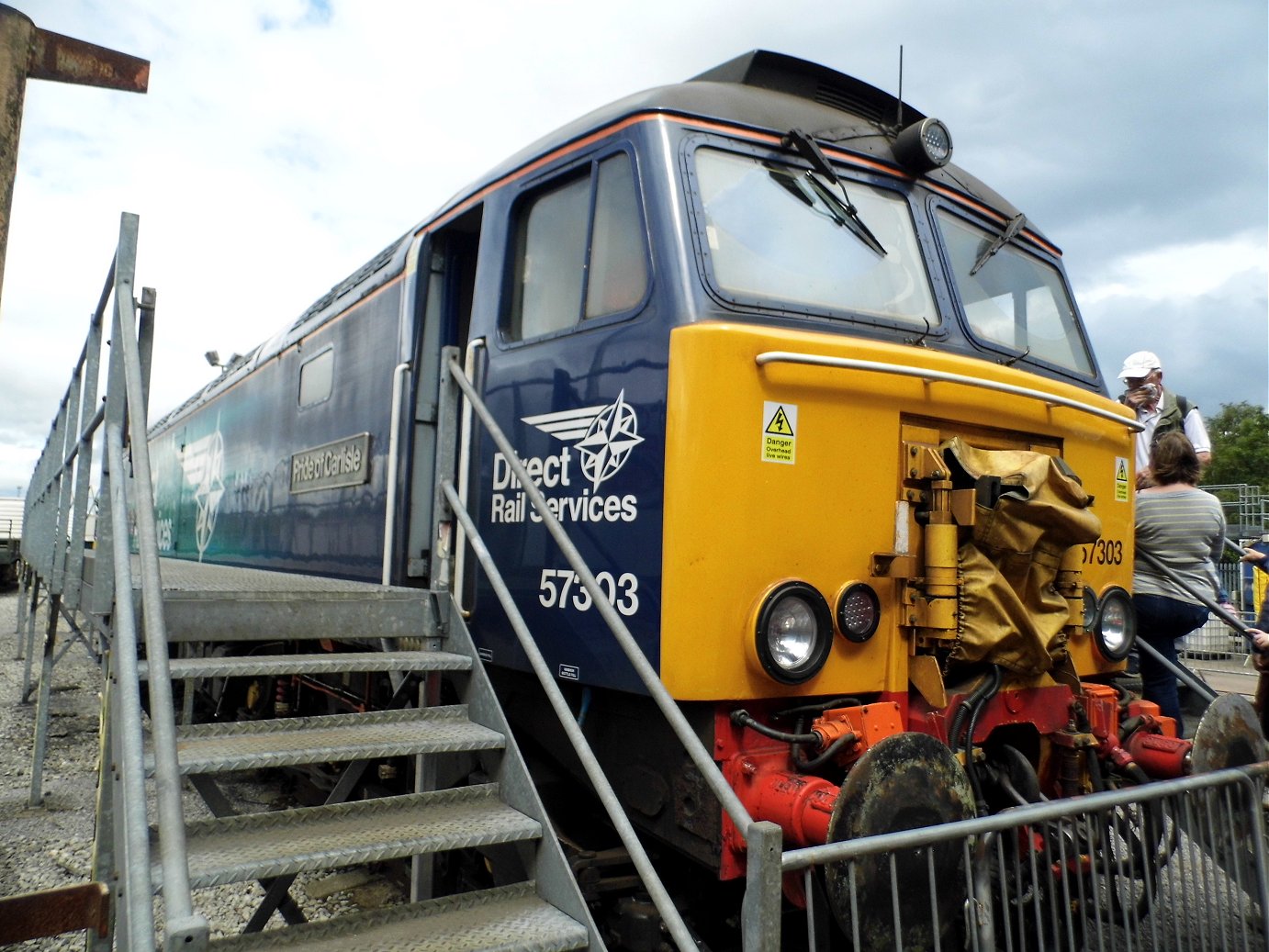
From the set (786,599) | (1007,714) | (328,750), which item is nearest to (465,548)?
(328,750)

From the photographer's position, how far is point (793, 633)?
277 centimetres

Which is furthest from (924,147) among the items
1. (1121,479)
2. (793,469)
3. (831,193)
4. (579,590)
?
(579,590)

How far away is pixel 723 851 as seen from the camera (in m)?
2.61

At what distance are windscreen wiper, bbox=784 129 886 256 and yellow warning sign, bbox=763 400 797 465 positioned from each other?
0.87 m

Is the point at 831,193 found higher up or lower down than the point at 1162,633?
higher up

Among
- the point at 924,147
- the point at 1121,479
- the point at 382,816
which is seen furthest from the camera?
the point at 1121,479

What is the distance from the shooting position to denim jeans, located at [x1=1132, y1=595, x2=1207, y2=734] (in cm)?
427

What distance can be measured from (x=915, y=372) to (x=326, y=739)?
2079 mm

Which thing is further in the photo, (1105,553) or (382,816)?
(1105,553)

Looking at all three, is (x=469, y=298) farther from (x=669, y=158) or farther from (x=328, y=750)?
(x=328, y=750)

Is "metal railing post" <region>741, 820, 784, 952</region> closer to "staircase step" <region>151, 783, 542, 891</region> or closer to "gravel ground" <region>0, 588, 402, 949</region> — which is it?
"staircase step" <region>151, 783, 542, 891</region>

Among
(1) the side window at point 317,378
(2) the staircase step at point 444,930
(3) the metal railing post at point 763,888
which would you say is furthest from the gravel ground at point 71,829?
(3) the metal railing post at point 763,888

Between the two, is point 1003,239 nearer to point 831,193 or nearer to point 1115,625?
point 831,193

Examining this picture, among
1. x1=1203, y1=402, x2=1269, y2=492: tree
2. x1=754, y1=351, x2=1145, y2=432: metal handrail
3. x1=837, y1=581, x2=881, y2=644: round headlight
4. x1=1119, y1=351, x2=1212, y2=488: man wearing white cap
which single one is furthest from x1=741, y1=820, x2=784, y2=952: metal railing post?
x1=1203, y1=402, x2=1269, y2=492: tree
